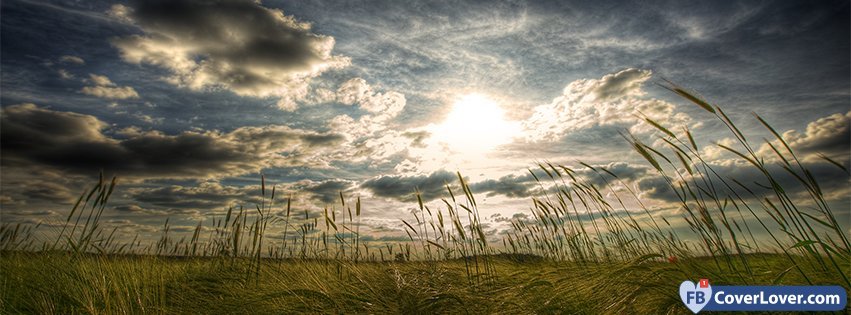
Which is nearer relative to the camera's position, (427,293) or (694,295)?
(694,295)

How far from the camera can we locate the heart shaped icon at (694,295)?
8.29 feet

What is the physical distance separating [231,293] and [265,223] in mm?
1793

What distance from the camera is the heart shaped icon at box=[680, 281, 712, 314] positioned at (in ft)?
8.29

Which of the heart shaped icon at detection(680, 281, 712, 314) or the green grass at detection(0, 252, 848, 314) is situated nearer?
the heart shaped icon at detection(680, 281, 712, 314)

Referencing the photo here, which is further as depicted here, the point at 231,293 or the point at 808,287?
the point at 231,293

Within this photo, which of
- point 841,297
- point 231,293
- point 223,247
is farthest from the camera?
point 223,247

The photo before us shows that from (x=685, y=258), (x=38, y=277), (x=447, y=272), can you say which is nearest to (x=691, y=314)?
(x=685, y=258)

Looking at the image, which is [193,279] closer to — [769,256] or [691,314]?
[691,314]

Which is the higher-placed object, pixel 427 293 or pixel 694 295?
pixel 694 295

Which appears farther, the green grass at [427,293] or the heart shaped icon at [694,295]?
the green grass at [427,293]

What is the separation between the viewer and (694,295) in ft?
8.54

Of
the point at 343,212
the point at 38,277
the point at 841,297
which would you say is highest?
the point at 343,212

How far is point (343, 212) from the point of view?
6.29 metres

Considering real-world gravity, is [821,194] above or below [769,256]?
above
